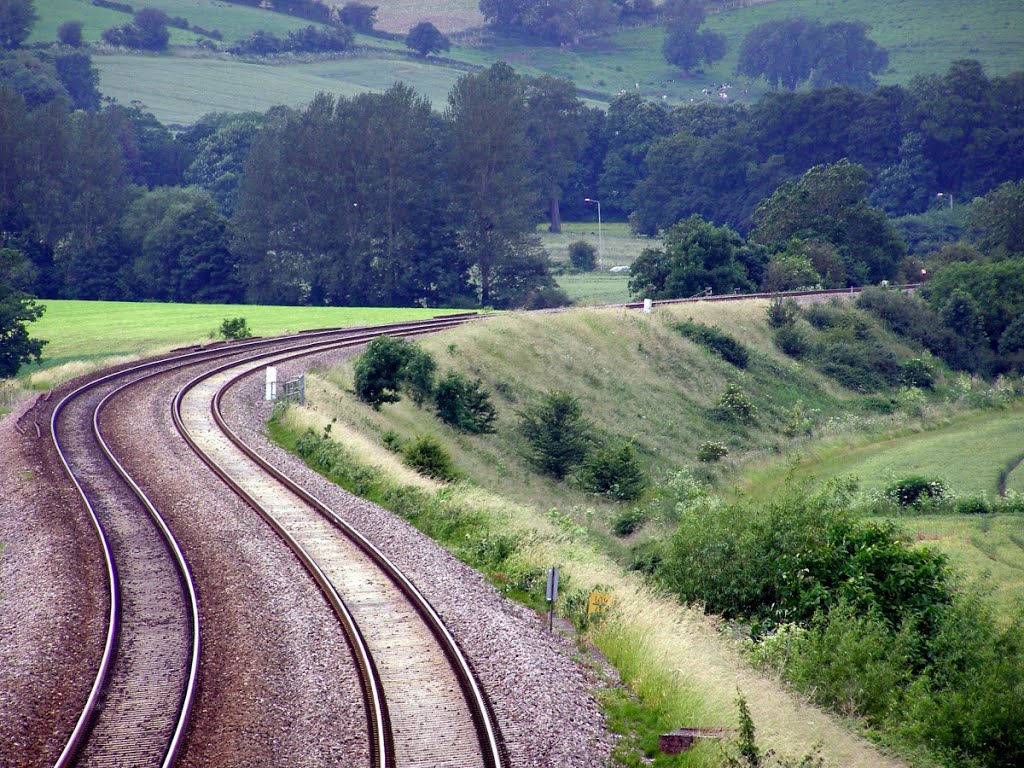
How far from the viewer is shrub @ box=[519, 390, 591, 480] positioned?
143 ft

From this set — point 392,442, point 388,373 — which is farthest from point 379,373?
point 392,442

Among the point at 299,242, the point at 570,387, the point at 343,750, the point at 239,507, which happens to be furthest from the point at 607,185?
the point at 343,750

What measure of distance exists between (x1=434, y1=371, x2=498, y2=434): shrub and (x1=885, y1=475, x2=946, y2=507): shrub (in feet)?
53.3

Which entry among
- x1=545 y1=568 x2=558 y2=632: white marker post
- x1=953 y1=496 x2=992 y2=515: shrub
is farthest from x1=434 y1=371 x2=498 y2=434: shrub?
x1=545 y1=568 x2=558 y2=632: white marker post

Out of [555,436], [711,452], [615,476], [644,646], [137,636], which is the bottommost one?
[711,452]

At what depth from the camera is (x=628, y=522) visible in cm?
3569

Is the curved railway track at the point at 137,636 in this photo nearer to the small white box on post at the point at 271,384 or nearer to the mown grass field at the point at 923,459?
the small white box on post at the point at 271,384

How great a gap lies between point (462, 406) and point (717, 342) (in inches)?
1006

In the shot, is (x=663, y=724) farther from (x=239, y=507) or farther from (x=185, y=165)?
(x=185, y=165)

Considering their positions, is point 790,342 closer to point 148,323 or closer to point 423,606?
point 148,323

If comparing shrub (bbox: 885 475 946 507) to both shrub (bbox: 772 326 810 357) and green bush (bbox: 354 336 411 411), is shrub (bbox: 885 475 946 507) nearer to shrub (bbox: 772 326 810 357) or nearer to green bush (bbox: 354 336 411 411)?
green bush (bbox: 354 336 411 411)

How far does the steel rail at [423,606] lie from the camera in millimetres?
13266

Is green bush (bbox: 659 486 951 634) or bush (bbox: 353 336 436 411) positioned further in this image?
bush (bbox: 353 336 436 411)

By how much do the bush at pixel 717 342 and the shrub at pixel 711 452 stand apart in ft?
47.0
